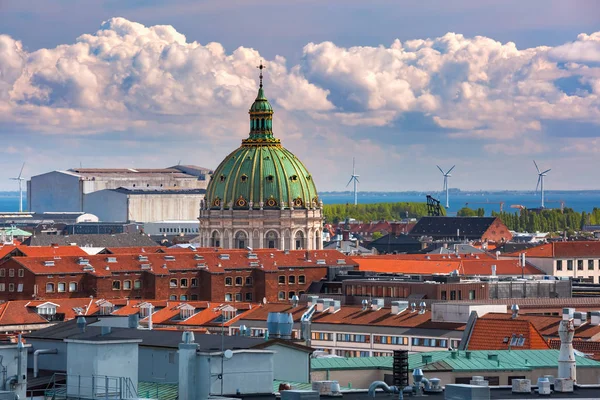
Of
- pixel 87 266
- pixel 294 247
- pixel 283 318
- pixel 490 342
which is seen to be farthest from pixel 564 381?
pixel 294 247

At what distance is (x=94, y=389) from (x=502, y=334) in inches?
1395

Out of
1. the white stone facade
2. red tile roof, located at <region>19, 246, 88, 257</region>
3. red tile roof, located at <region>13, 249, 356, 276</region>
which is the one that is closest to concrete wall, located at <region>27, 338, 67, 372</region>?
red tile roof, located at <region>13, 249, 356, 276</region>

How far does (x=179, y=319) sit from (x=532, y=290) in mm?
24213

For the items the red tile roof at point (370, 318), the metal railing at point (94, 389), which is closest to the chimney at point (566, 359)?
the metal railing at point (94, 389)

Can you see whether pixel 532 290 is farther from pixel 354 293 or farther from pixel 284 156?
pixel 284 156

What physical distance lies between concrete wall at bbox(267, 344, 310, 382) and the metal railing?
5394mm

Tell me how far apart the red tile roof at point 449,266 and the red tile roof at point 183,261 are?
8.12 feet

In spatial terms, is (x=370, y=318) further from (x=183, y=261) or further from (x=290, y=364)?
(x=290, y=364)

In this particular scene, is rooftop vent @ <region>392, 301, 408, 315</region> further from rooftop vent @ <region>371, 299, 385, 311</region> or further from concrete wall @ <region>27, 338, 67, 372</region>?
concrete wall @ <region>27, 338, 67, 372</region>

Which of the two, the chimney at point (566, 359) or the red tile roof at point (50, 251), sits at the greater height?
the red tile roof at point (50, 251)

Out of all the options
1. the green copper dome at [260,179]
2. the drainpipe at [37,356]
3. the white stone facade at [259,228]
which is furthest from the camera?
the green copper dome at [260,179]

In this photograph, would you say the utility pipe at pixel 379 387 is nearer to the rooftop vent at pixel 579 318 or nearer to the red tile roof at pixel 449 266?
the rooftop vent at pixel 579 318

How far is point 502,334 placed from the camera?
68.4 m

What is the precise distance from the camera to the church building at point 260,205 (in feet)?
596
